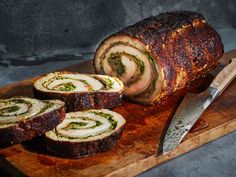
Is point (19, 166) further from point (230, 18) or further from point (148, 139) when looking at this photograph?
point (230, 18)

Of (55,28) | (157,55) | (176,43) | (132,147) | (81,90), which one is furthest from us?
(55,28)

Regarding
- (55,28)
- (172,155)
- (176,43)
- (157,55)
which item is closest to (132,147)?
(172,155)

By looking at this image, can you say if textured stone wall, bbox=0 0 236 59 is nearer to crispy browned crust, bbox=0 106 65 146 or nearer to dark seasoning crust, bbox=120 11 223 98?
dark seasoning crust, bbox=120 11 223 98

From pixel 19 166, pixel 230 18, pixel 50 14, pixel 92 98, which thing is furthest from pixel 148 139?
pixel 230 18

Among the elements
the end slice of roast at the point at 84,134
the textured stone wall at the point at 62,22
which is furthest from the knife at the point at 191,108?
the textured stone wall at the point at 62,22

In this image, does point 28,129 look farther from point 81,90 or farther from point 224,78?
point 224,78

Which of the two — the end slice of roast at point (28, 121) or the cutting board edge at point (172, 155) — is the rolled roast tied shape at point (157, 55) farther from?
the end slice of roast at point (28, 121)
